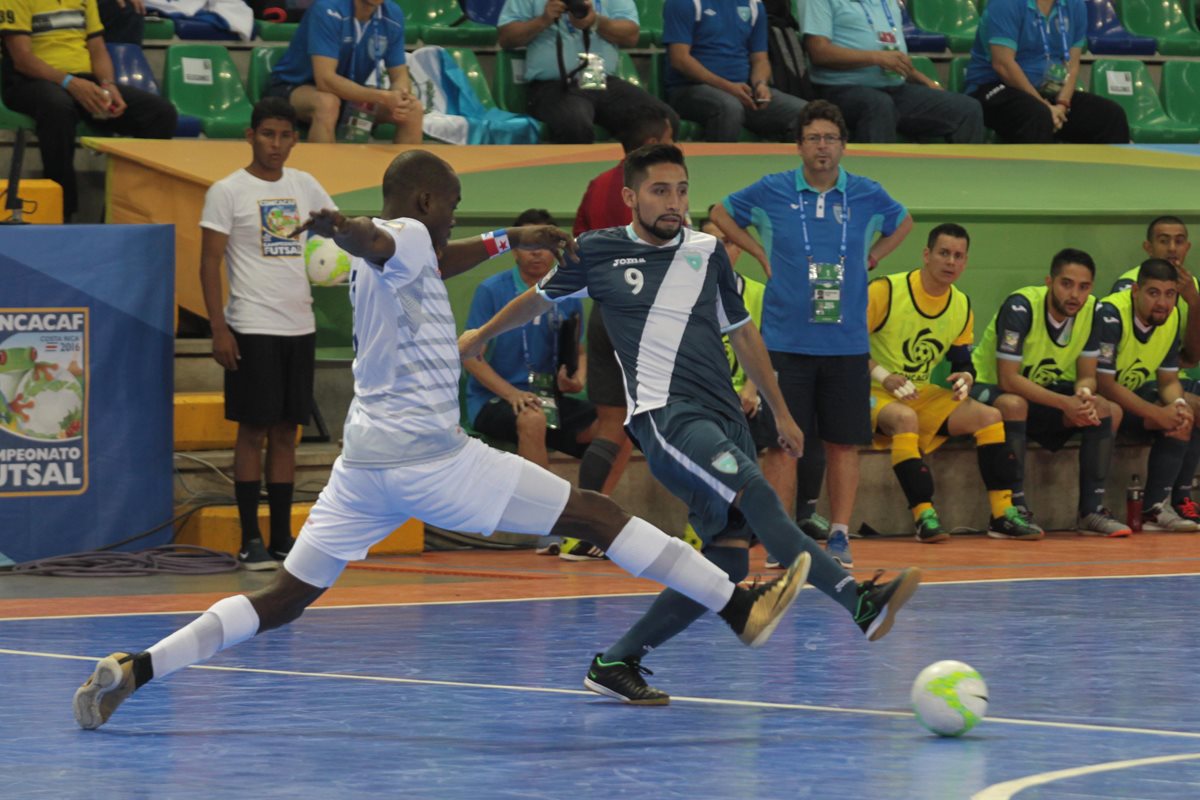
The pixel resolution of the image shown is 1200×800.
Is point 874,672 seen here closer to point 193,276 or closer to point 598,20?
point 193,276

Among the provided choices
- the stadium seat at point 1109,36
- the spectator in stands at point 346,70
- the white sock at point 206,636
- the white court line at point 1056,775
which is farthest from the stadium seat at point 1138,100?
the white sock at point 206,636

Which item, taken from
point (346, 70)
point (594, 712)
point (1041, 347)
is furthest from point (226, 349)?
point (1041, 347)

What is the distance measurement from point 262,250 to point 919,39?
754cm

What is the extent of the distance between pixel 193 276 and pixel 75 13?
71.6 inches

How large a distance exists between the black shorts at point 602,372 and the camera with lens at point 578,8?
131 inches

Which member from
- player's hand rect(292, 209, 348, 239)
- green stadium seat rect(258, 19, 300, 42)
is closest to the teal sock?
player's hand rect(292, 209, 348, 239)

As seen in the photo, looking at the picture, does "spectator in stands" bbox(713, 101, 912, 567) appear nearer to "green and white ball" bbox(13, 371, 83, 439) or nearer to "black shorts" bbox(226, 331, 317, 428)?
"black shorts" bbox(226, 331, 317, 428)

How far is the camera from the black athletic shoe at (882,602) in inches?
254

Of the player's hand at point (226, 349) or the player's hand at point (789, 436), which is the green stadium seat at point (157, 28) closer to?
the player's hand at point (226, 349)

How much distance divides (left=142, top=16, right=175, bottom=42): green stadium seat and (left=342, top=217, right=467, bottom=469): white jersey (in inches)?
327

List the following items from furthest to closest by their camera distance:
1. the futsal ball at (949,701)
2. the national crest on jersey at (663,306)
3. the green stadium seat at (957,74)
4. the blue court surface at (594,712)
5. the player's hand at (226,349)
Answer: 1. the green stadium seat at (957,74)
2. the player's hand at (226,349)
3. the national crest on jersey at (663,306)
4. the futsal ball at (949,701)
5. the blue court surface at (594,712)


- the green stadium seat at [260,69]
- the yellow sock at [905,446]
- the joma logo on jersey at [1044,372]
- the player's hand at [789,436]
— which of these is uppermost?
the green stadium seat at [260,69]

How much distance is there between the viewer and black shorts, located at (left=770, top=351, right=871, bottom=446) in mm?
10734

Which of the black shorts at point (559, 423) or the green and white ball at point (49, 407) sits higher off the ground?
the green and white ball at point (49, 407)
